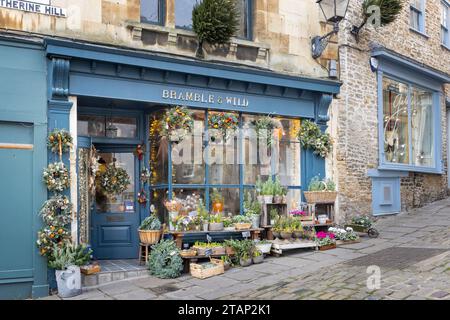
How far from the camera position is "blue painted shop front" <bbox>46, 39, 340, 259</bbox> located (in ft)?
26.8

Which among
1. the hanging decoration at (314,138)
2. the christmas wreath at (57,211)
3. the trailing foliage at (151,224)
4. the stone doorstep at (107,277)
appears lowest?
the stone doorstep at (107,277)

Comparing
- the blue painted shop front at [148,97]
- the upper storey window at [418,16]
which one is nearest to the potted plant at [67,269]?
the blue painted shop front at [148,97]

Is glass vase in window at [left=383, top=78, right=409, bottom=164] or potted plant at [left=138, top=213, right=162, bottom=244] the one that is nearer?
potted plant at [left=138, top=213, right=162, bottom=244]

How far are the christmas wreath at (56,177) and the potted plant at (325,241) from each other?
4.98m

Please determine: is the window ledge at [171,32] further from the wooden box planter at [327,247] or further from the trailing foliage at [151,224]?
the wooden box planter at [327,247]

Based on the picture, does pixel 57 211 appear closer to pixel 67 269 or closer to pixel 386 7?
pixel 67 269

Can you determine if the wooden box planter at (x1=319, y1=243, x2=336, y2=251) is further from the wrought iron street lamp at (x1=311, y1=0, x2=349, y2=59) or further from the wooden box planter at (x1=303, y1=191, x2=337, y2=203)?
the wrought iron street lamp at (x1=311, y1=0, x2=349, y2=59)

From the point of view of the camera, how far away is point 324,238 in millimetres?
9711

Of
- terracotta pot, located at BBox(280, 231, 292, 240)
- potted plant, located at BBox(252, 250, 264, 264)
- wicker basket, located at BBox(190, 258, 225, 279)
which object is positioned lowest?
wicker basket, located at BBox(190, 258, 225, 279)

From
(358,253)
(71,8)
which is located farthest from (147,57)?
(358,253)

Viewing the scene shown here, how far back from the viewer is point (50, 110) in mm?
7910

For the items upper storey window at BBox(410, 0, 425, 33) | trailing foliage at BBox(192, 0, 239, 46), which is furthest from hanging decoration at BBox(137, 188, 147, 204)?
upper storey window at BBox(410, 0, 425, 33)

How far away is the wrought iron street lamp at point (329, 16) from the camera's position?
→ 10469 millimetres
